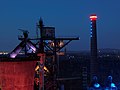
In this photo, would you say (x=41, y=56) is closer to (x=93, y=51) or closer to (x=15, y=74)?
(x=15, y=74)

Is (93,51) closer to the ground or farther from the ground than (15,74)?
farther from the ground

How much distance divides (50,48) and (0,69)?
70.6 ft

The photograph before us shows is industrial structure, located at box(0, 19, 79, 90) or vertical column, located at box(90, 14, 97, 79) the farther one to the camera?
vertical column, located at box(90, 14, 97, 79)

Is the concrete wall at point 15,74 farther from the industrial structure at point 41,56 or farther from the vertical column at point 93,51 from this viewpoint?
the vertical column at point 93,51

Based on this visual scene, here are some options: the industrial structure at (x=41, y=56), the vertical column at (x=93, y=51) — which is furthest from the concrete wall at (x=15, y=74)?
the vertical column at (x=93, y=51)

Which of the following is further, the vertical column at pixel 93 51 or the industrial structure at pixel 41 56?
the vertical column at pixel 93 51

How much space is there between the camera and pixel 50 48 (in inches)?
1363

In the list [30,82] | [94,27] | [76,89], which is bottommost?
[76,89]

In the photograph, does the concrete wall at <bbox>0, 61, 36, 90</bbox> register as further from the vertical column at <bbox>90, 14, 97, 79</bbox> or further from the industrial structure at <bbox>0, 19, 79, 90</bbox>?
the vertical column at <bbox>90, 14, 97, 79</bbox>

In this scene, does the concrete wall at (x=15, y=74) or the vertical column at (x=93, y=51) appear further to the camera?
the vertical column at (x=93, y=51)

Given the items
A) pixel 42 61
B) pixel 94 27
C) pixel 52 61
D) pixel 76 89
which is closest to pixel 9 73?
pixel 42 61

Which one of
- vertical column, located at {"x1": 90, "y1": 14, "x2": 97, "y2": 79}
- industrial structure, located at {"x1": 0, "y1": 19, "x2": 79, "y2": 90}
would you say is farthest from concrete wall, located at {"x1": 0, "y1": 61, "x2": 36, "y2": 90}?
vertical column, located at {"x1": 90, "y1": 14, "x2": 97, "y2": 79}

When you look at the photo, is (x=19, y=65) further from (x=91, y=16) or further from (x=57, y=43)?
(x=91, y=16)

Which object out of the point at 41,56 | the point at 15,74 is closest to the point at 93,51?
the point at 41,56
